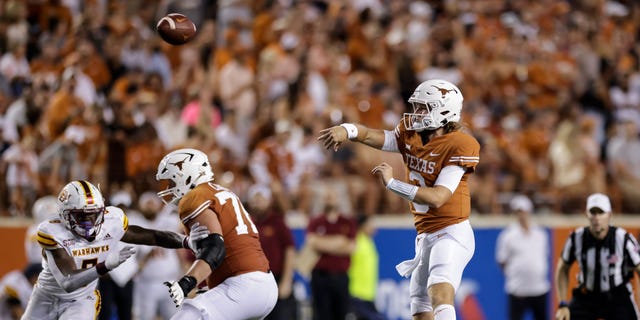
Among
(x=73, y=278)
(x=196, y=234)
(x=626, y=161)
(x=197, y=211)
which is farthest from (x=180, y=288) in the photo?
(x=626, y=161)

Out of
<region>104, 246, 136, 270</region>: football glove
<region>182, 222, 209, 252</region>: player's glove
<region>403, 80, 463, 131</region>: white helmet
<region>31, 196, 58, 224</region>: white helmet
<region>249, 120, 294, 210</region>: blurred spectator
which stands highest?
<region>403, 80, 463, 131</region>: white helmet

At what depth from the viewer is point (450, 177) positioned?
331 inches

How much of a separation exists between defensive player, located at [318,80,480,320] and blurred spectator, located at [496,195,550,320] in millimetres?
6037

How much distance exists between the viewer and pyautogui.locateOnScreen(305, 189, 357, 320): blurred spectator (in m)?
13.9

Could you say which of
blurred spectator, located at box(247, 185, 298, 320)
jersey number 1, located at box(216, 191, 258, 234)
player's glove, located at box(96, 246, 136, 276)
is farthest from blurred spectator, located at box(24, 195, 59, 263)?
jersey number 1, located at box(216, 191, 258, 234)

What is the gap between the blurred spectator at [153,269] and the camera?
13.8 meters

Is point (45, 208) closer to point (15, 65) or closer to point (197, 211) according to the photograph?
point (15, 65)

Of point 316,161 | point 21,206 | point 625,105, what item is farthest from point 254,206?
point 625,105

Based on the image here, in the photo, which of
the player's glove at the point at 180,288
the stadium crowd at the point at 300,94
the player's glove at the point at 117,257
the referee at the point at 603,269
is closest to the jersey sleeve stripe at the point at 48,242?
the player's glove at the point at 117,257

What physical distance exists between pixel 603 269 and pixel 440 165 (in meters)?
2.72

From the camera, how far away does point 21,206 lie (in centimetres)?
1460

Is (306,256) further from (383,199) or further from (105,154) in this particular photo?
(105,154)

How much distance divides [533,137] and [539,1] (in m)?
4.37

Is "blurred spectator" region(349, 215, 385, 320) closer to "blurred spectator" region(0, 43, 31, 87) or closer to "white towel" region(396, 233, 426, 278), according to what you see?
"blurred spectator" region(0, 43, 31, 87)
